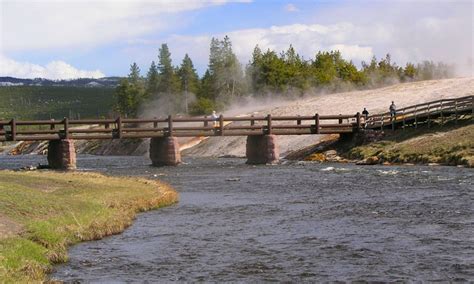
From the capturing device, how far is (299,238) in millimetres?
22609

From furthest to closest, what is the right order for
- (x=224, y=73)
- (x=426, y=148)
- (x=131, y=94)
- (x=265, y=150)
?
(x=131, y=94), (x=224, y=73), (x=265, y=150), (x=426, y=148)

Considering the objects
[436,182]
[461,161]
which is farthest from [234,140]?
[436,182]

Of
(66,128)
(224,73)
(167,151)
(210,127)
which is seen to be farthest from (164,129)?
(224,73)

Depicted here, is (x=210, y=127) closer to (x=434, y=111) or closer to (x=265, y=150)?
(x=265, y=150)

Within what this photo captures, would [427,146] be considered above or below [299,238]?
above

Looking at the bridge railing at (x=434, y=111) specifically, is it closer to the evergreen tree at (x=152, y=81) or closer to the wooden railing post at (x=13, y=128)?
the wooden railing post at (x=13, y=128)

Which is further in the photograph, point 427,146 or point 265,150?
point 265,150

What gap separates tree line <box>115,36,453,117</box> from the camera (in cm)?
13738

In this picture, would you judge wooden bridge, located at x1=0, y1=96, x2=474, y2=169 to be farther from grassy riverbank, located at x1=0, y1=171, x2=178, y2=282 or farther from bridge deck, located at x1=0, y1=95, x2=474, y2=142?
grassy riverbank, located at x1=0, y1=171, x2=178, y2=282

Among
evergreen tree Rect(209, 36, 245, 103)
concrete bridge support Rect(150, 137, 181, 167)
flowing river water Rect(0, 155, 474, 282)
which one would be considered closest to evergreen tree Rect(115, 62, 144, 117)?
evergreen tree Rect(209, 36, 245, 103)

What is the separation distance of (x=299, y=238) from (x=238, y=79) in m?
132

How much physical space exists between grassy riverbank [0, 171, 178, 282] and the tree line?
101 meters

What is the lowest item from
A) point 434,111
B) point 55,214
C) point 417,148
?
point 417,148

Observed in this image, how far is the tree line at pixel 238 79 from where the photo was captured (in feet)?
451
